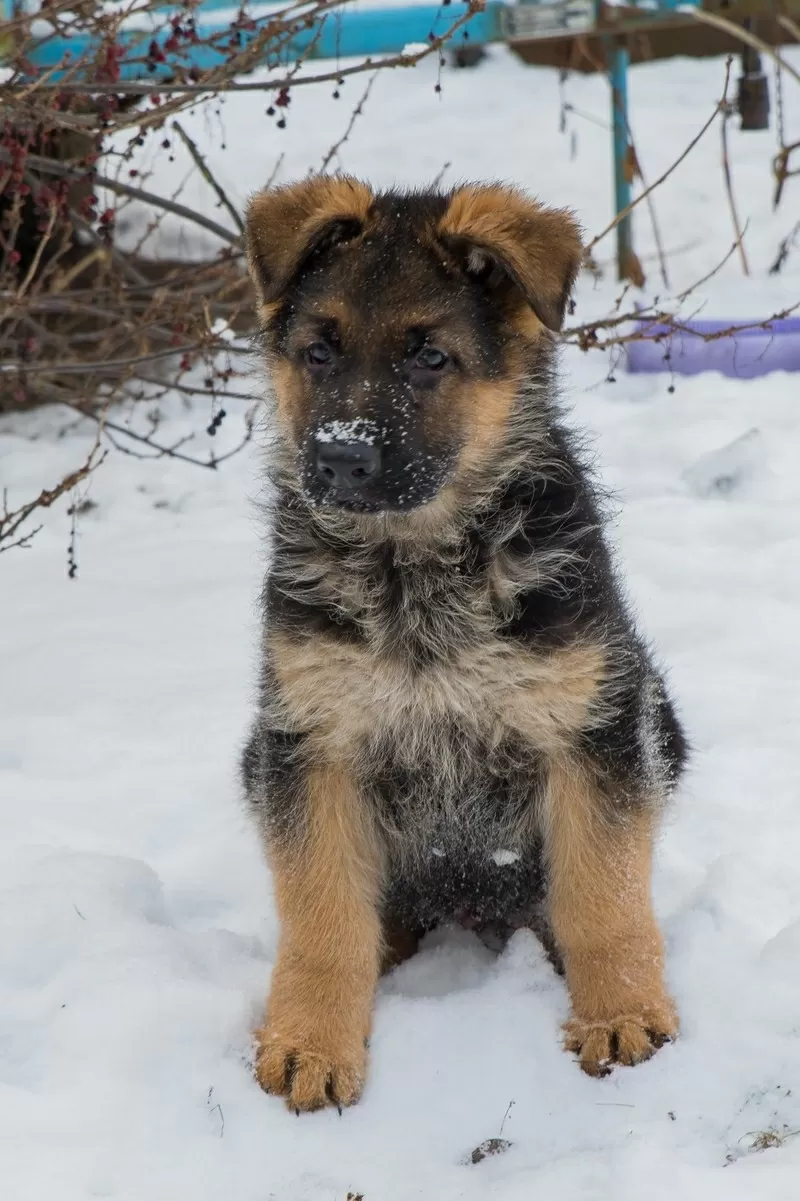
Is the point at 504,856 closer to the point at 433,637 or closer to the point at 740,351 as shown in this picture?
the point at 433,637

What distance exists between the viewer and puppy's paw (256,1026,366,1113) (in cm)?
312

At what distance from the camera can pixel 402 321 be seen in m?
3.33

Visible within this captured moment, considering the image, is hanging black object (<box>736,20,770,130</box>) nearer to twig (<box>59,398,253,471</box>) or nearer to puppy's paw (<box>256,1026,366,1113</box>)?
twig (<box>59,398,253,471</box>)

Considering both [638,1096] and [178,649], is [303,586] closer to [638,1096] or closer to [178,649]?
[638,1096]

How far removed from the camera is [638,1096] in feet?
9.96

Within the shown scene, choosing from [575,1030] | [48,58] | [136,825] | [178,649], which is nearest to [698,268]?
[48,58]

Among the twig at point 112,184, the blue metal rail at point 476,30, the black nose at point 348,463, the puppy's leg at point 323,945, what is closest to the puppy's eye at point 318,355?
the black nose at point 348,463

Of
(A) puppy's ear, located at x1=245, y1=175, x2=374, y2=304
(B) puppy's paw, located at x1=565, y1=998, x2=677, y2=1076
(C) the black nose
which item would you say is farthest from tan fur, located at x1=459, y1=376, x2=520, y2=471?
(B) puppy's paw, located at x1=565, y1=998, x2=677, y2=1076

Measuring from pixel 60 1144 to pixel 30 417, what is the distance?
18.7 ft

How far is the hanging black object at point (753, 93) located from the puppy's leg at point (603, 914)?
6.62 metres

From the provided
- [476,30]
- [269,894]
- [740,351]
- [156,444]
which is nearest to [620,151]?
[476,30]

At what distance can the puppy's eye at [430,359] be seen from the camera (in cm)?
334

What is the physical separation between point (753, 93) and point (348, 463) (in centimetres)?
666

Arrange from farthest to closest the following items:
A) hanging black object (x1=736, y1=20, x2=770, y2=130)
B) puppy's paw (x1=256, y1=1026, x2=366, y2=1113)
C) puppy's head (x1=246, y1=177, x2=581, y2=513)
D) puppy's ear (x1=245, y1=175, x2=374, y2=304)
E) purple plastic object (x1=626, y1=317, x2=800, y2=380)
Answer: hanging black object (x1=736, y1=20, x2=770, y2=130)
purple plastic object (x1=626, y1=317, x2=800, y2=380)
puppy's ear (x1=245, y1=175, x2=374, y2=304)
puppy's head (x1=246, y1=177, x2=581, y2=513)
puppy's paw (x1=256, y1=1026, x2=366, y2=1113)
